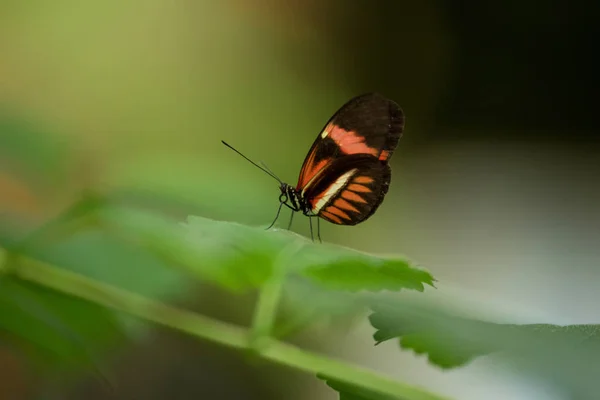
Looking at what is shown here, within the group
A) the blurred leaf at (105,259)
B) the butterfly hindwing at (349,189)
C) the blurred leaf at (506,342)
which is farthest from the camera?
the butterfly hindwing at (349,189)

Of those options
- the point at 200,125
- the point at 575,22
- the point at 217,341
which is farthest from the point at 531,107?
the point at 217,341

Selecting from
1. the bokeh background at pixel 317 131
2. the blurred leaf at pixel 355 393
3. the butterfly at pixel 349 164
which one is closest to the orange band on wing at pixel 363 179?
the butterfly at pixel 349 164

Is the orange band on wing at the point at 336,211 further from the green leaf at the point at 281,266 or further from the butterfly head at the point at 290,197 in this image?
the green leaf at the point at 281,266

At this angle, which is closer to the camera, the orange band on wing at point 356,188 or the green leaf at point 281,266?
the green leaf at point 281,266

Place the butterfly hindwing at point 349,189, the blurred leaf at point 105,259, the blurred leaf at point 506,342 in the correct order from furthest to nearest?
the butterfly hindwing at point 349,189, the blurred leaf at point 105,259, the blurred leaf at point 506,342

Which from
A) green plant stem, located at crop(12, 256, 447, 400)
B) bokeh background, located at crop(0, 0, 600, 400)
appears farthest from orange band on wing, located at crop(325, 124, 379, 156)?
green plant stem, located at crop(12, 256, 447, 400)

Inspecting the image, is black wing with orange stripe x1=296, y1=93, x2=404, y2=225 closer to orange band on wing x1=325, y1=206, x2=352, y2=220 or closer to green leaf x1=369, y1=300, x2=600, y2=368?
orange band on wing x1=325, y1=206, x2=352, y2=220

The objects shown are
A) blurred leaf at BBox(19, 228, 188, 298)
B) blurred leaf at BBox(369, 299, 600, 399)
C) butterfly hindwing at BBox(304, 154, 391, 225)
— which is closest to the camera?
blurred leaf at BBox(369, 299, 600, 399)
